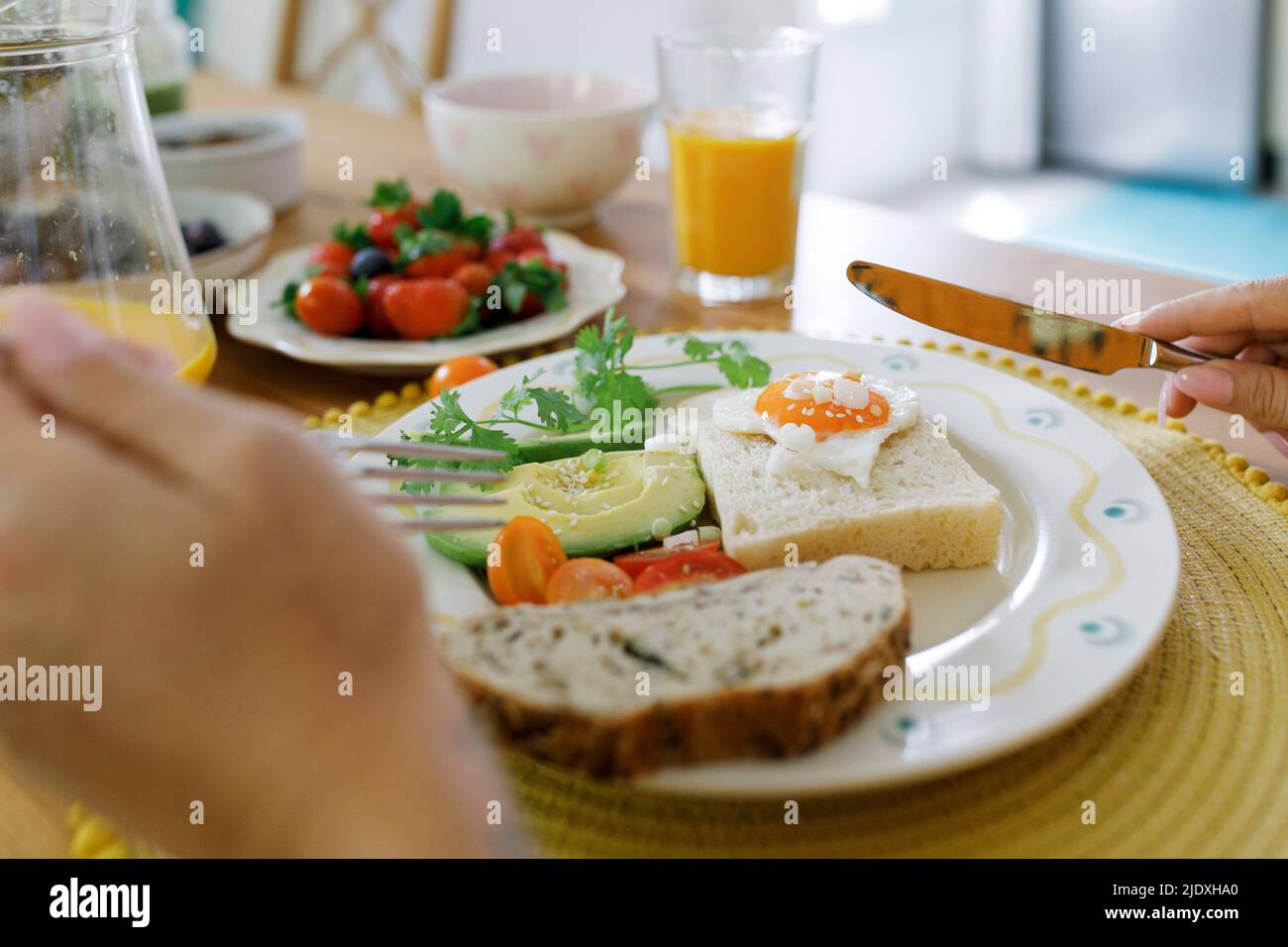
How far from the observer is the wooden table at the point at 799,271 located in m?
1.76

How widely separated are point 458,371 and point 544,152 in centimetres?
89

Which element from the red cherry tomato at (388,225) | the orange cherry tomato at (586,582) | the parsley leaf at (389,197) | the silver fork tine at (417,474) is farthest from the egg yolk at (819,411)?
the parsley leaf at (389,197)

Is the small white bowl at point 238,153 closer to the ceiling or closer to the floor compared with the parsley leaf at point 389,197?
closer to the ceiling

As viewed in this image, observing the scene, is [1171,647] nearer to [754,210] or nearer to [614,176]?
[754,210]

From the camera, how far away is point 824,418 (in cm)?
135

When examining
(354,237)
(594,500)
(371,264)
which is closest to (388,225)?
(354,237)

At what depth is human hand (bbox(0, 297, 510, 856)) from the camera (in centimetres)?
57

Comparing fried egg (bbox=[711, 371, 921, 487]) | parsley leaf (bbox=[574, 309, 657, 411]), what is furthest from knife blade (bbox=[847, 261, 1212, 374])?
parsley leaf (bbox=[574, 309, 657, 411])

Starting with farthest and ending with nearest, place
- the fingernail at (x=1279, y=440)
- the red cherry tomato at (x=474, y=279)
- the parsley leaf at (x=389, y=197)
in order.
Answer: the parsley leaf at (x=389, y=197) → the red cherry tomato at (x=474, y=279) → the fingernail at (x=1279, y=440)

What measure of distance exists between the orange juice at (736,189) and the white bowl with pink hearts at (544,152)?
0.26 meters

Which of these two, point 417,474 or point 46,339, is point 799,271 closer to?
point 417,474

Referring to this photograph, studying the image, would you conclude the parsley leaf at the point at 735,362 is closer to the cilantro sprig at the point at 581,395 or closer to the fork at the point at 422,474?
the cilantro sprig at the point at 581,395

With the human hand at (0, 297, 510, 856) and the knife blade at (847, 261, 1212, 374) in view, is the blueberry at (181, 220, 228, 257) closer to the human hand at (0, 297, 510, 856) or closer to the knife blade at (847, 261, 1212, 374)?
the knife blade at (847, 261, 1212, 374)

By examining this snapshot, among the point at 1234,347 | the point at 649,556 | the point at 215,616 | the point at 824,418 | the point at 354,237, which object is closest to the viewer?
the point at 215,616
